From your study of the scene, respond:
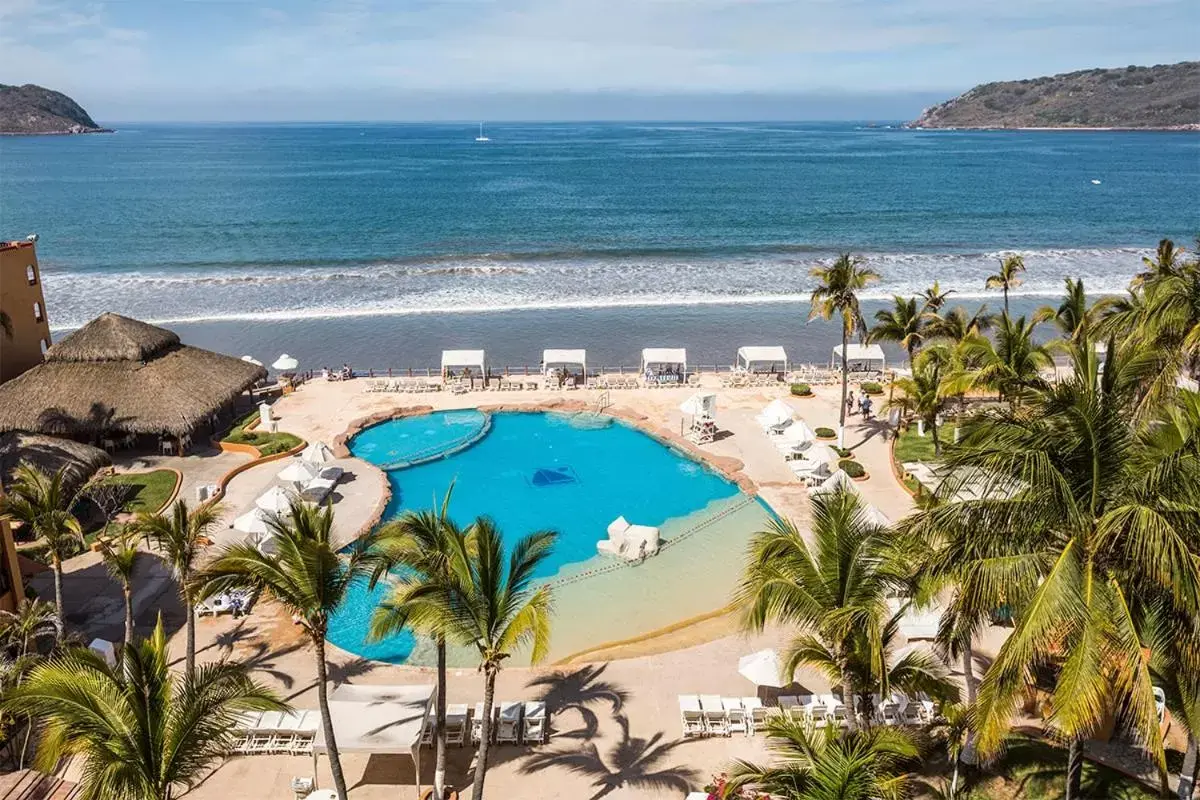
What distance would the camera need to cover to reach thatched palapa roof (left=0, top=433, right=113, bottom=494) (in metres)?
22.8

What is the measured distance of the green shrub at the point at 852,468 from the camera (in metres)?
25.2

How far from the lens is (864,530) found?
1077 cm

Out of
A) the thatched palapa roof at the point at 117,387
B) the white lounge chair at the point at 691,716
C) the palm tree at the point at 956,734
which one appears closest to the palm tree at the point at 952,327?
the white lounge chair at the point at 691,716

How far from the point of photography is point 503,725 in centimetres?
1465

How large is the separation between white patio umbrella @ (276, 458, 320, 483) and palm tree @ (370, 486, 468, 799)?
13.3 m

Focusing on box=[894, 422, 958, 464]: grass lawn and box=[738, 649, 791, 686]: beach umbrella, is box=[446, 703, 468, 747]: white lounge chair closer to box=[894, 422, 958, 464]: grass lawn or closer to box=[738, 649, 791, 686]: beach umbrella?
A: box=[738, 649, 791, 686]: beach umbrella

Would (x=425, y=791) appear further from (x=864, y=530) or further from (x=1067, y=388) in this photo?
(x=1067, y=388)

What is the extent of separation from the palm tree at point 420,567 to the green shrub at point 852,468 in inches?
649

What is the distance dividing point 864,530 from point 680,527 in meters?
12.8

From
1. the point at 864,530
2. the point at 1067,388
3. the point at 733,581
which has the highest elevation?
the point at 1067,388

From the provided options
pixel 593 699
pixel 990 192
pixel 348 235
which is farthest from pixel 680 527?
pixel 990 192

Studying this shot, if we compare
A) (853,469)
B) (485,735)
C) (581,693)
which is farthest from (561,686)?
(853,469)

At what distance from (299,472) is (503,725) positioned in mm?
12045

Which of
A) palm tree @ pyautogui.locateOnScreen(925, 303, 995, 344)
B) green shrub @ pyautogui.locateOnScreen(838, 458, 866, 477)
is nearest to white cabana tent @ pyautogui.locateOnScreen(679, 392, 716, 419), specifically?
green shrub @ pyautogui.locateOnScreen(838, 458, 866, 477)
